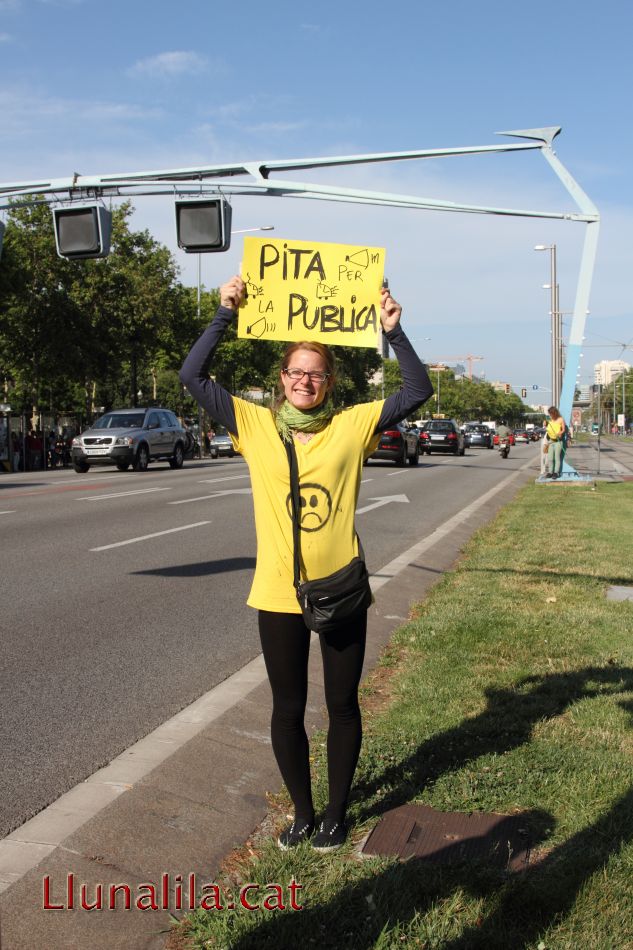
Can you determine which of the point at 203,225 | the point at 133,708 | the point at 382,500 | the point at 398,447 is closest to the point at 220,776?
the point at 133,708

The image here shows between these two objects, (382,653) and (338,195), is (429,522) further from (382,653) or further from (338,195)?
(382,653)

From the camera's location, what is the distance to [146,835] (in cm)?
338

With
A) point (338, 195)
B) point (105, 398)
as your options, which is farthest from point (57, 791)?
point (105, 398)

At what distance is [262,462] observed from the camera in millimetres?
3338

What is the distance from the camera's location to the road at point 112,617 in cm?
455

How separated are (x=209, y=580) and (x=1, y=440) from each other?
85.9ft

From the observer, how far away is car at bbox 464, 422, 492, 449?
69.6 m

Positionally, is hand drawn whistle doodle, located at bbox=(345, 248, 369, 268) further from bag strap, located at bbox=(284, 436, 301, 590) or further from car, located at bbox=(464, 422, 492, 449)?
car, located at bbox=(464, 422, 492, 449)

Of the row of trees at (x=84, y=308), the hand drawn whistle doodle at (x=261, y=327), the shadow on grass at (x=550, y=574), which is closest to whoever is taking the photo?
the hand drawn whistle doodle at (x=261, y=327)

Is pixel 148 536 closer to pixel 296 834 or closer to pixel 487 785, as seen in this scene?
pixel 487 785

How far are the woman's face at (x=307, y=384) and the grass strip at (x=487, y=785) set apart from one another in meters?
1.51

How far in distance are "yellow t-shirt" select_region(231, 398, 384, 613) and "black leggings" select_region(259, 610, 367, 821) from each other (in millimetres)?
129

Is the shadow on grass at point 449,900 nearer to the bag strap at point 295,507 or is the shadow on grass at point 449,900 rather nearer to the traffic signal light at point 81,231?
the bag strap at point 295,507

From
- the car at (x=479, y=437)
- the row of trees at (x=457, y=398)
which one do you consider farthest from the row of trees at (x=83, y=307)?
the row of trees at (x=457, y=398)
